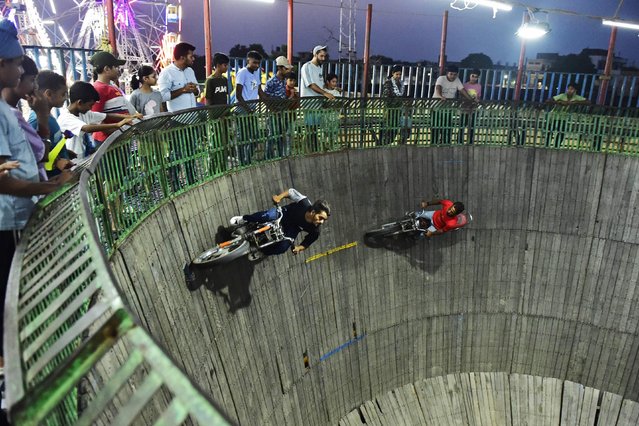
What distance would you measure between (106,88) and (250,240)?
8.94ft

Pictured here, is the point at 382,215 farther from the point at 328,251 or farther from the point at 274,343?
the point at 274,343

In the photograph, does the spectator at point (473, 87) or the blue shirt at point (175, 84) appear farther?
the spectator at point (473, 87)

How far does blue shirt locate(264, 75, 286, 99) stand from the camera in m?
9.37

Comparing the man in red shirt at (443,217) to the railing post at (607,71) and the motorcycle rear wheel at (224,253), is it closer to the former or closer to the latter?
the motorcycle rear wheel at (224,253)

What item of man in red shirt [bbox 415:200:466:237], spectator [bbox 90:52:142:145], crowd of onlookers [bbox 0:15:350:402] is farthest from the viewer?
man in red shirt [bbox 415:200:466:237]

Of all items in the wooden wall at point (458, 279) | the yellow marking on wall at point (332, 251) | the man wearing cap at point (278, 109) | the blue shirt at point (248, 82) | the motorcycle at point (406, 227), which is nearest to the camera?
the man wearing cap at point (278, 109)

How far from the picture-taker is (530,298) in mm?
11656

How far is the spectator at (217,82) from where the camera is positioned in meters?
8.26

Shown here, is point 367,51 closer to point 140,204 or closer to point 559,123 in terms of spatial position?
point 559,123

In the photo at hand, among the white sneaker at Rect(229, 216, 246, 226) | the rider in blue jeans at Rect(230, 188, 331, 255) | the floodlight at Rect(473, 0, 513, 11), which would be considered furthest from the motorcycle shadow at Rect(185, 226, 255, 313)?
the floodlight at Rect(473, 0, 513, 11)

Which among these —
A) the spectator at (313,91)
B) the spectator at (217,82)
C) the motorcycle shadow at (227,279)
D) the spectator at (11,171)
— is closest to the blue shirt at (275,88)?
the spectator at (313,91)

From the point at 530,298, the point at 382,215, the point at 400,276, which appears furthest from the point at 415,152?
the point at 530,298

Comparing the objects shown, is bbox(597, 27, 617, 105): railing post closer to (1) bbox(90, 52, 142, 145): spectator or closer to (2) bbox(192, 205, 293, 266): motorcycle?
(2) bbox(192, 205, 293, 266): motorcycle

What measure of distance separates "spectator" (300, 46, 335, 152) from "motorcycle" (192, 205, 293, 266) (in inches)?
122
